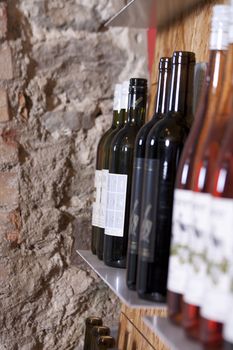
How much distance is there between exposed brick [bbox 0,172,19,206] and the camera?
1.55 m

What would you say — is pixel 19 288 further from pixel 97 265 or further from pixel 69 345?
pixel 97 265

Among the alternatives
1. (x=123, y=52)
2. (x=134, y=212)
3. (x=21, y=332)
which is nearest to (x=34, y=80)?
(x=123, y=52)

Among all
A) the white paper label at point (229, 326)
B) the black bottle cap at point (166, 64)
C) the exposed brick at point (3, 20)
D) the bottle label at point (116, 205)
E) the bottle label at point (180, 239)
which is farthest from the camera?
the exposed brick at point (3, 20)

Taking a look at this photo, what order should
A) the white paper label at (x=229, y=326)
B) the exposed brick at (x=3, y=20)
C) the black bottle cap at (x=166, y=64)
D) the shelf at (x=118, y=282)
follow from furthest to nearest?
the exposed brick at (x=3, y=20) < the black bottle cap at (x=166, y=64) < the shelf at (x=118, y=282) < the white paper label at (x=229, y=326)

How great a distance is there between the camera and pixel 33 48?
1594mm

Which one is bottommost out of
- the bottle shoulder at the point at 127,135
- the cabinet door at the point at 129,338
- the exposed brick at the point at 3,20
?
the cabinet door at the point at 129,338

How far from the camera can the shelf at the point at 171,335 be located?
676 millimetres

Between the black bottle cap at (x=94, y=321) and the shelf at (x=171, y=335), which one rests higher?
the shelf at (x=171, y=335)

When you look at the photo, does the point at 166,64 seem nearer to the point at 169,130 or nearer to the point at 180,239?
the point at 169,130

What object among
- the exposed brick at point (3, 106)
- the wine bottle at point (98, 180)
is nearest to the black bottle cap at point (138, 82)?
the wine bottle at point (98, 180)

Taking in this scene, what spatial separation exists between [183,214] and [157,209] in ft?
0.49

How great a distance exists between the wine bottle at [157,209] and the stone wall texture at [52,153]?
703 mm

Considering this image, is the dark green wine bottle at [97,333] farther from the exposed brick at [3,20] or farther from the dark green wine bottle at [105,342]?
the exposed brick at [3,20]

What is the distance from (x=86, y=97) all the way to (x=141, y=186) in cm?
72
